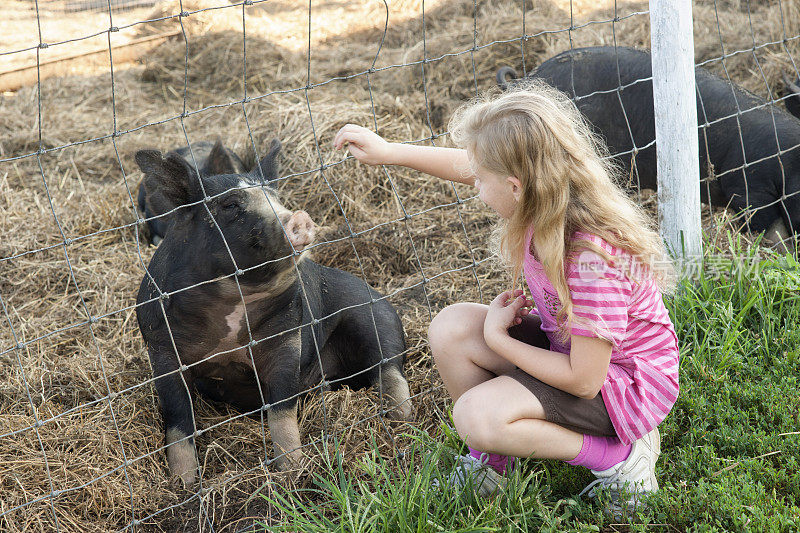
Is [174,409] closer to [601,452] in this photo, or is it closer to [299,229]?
[299,229]

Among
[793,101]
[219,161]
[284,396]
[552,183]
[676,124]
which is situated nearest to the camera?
[552,183]

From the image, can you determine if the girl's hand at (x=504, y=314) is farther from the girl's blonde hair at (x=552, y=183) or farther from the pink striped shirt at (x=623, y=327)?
the girl's blonde hair at (x=552, y=183)

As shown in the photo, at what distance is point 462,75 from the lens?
22.0 ft

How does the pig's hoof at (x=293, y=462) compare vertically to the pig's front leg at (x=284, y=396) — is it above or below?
below

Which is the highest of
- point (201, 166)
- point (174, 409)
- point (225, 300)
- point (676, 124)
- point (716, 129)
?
point (676, 124)

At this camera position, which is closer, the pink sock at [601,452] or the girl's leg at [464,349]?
the pink sock at [601,452]

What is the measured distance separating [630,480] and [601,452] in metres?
0.13

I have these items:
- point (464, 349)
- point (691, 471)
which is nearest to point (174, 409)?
point (464, 349)

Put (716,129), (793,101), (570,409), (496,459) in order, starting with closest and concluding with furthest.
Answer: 1. (570,409)
2. (496,459)
3. (716,129)
4. (793,101)

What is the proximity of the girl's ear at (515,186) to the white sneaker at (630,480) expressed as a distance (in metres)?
0.90

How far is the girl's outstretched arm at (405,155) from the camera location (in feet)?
9.41

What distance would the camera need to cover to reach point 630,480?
2592mm

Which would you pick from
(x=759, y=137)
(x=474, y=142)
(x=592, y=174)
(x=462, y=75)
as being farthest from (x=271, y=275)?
(x=462, y=75)

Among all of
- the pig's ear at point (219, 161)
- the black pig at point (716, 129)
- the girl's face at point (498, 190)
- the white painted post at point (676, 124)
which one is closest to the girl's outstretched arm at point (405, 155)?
the girl's face at point (498, 190)
